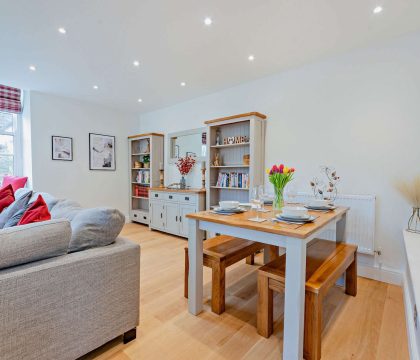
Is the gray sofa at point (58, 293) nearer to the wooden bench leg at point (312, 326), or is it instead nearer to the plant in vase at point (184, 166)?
the wooden bench leg at point (312, 326)

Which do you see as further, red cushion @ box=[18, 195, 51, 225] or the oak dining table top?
red cushion @ box=[18, 195, 51, 225]

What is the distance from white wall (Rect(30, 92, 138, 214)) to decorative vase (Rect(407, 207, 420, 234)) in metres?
4.80

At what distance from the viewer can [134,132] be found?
5188mm

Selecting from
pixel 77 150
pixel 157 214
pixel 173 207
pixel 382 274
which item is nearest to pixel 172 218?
pixel 173 207

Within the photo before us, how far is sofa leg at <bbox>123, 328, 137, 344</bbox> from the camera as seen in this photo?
1.46 m

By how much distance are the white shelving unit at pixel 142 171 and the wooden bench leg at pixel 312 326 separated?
3.66 m

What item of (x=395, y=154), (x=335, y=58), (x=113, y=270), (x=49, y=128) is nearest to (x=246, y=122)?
(x=335, y=58)

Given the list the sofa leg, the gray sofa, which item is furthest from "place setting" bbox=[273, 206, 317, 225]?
the sofa leg

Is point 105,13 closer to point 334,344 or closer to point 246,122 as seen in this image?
point 246,122

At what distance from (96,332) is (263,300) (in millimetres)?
1045

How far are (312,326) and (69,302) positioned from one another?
4.52 feet

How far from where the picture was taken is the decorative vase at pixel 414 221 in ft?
7.00

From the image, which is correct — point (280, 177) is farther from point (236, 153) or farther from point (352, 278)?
point (236, 153)

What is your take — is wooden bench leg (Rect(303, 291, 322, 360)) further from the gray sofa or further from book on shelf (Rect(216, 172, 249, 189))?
book on shelf (Rect(216, 172, 249, 189))
